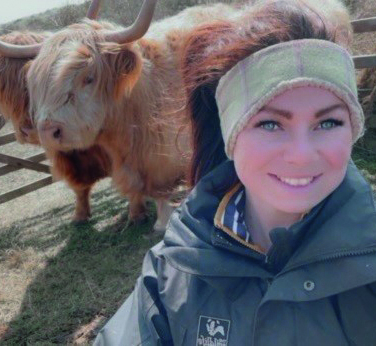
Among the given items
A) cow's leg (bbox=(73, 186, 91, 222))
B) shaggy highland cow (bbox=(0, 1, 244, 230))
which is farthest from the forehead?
cow's leg (bbox=(73, 186, 91, 222))

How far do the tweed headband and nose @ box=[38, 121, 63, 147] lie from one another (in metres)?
2.87

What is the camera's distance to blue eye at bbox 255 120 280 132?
1.51 metres

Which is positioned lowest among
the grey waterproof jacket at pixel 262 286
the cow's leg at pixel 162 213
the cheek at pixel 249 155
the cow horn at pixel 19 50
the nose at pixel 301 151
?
the cow's leg at pixel 162 213

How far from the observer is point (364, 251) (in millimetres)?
1396

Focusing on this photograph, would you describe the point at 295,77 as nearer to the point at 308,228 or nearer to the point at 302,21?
the point at 302,21

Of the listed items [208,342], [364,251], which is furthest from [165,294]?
[364,251]

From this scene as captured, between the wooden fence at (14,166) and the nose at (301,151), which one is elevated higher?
the nose at (301,151)

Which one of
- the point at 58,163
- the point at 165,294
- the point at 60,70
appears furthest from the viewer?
the point at 58,163

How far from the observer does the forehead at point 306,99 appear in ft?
4.83

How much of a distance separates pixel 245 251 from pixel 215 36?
702 millimetres

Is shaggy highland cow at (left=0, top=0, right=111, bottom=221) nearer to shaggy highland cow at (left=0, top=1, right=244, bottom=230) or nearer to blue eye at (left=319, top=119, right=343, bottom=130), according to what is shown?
shaggy highland cow at (left=0, top=1, right=244, bottom=230)

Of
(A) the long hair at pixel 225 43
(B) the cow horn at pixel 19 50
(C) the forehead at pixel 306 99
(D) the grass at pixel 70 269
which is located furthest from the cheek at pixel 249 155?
(B) the cow horn at pixel 19 50

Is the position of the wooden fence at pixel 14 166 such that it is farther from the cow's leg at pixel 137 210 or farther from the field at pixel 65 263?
the cow's leg at pixel 137 210

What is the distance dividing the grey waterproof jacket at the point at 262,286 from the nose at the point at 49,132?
271 centimetres
